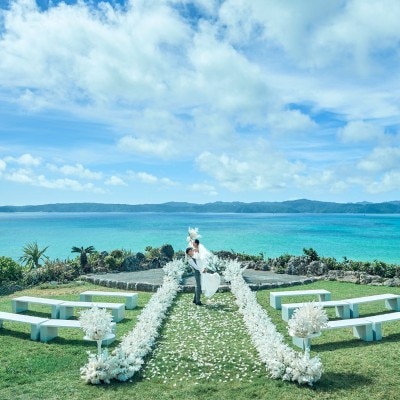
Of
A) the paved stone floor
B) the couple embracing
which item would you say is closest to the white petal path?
the couple embracing

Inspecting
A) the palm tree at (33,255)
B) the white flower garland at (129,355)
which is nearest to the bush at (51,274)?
the palm tree at (33,255)

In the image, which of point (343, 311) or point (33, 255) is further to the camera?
point (33, 255)

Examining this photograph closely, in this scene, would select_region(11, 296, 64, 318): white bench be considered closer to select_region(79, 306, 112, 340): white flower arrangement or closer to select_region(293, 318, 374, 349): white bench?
select_region(79, 306, 112, 340): white flower arrangement

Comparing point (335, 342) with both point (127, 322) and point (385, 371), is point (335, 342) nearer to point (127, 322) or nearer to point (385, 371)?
point (385, 371)

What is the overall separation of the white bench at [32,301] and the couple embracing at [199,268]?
3.92 m

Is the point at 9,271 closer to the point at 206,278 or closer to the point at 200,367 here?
the point at 206,278

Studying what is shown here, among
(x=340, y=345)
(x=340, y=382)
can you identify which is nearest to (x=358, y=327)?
(x=340, y=345)

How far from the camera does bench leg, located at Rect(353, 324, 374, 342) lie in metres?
9.32

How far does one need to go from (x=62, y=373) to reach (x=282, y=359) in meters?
3.93

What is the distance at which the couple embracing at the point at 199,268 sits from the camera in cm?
1290

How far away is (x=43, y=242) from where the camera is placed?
69062mm

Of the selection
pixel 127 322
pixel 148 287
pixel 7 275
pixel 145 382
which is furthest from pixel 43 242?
pixel 145 382

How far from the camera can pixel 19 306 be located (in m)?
12.5

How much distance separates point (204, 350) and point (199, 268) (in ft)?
14.4
